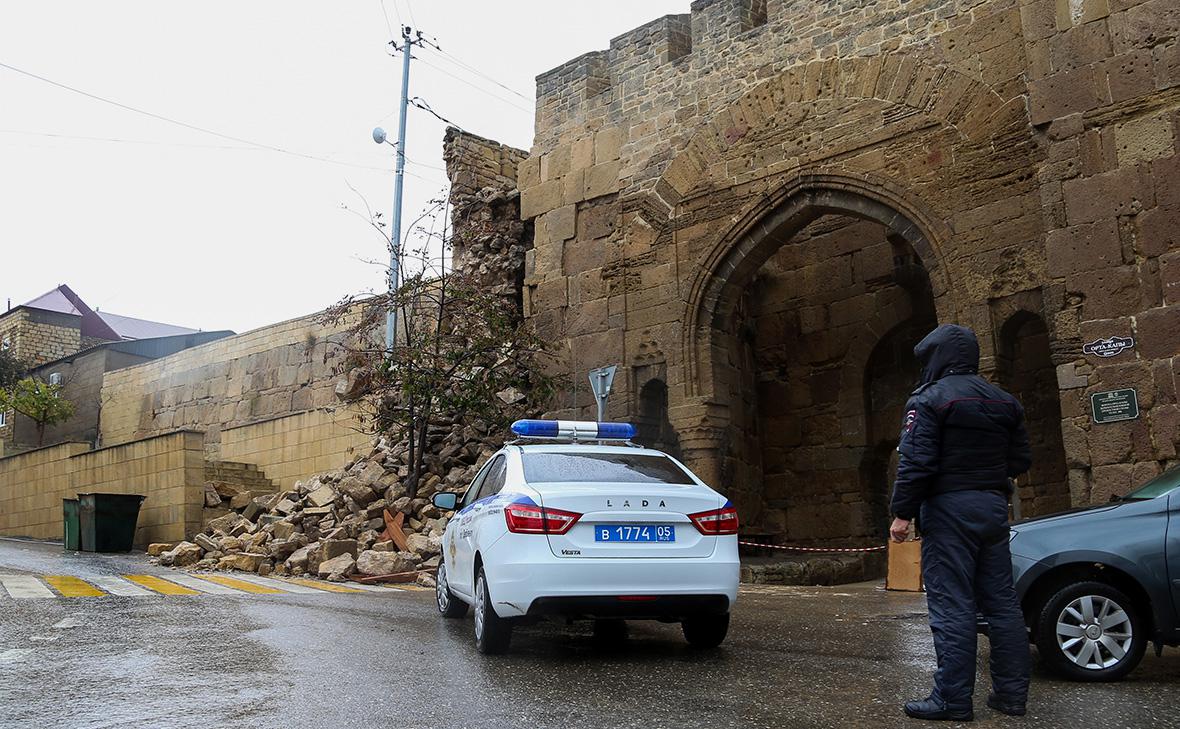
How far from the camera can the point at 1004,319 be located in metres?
11.5

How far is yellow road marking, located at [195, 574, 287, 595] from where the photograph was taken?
34.0ft

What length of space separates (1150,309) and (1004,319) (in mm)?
1880

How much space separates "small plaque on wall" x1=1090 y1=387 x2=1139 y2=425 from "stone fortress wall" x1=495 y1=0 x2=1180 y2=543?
9 cm

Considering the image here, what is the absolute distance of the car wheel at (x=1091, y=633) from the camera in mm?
5066

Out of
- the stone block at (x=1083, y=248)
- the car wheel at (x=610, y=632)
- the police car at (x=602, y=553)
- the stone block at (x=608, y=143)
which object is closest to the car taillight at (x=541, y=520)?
the police car at (x=602, y=553)

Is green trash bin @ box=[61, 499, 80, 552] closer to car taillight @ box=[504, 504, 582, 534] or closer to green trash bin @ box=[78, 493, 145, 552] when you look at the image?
green trash bin @ box=[78, 493, 145, 552]

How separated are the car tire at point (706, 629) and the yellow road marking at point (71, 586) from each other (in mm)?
6001

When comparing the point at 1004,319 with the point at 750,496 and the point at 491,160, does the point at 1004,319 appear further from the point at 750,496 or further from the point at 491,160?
the point at 491,160

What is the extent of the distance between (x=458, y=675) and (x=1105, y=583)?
3391mm

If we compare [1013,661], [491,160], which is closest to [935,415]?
[1013,661]

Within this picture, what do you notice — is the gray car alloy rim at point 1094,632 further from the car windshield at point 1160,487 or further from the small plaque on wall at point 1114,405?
the small plaque on wall at point 1114,405

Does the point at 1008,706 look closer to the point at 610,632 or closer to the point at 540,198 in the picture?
the point at 610,632

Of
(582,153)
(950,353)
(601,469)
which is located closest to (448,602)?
(601,469)

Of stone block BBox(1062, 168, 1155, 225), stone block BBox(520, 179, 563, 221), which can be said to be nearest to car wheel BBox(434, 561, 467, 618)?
stone block BBox(1062, 168, 1155, 225)
